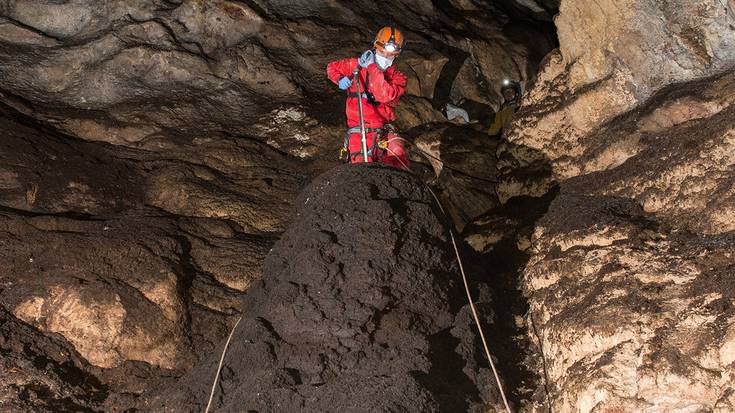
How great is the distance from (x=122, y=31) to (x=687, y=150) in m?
7.23

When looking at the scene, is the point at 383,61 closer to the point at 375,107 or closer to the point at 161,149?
the point at 375,107

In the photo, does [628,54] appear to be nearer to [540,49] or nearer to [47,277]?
[540,49]

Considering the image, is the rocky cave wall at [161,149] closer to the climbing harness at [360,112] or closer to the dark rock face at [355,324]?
the dark rock face at [355,324]

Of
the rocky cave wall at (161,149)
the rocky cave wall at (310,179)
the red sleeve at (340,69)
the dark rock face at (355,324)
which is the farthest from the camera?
the red sleeve at (340,69)

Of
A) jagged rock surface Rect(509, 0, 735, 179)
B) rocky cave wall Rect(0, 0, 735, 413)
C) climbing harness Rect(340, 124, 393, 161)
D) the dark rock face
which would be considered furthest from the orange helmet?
jagged rock surface Rect(509, 0, 735, 179)

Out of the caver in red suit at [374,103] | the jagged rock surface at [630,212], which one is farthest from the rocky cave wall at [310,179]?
the caver in red suit at [374,103]

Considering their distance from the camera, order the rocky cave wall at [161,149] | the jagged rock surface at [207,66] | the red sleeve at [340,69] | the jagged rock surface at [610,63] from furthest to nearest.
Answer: the jagged rock surface at [207,66] < the red sleeve at [340,69] < the jagged rock surface at [610,63] < the rocky cave wall at [161,149]

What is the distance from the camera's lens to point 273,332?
18.6 feet

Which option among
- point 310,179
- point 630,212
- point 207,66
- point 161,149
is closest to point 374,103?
point 310,179

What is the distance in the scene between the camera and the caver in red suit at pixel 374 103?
792 cm

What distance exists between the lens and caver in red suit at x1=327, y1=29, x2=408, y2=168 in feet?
26.0

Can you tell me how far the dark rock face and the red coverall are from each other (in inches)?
63.3

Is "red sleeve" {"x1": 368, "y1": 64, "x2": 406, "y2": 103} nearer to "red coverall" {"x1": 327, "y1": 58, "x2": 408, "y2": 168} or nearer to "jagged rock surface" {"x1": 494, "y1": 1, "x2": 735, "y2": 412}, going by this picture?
"red coverall" {"x1": 327, "y1": 58, "x2": 408, "y2": 168}

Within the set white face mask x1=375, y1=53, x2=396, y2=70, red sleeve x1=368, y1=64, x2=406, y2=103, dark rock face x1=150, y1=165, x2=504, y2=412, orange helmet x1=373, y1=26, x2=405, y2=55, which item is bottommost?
dark rock face x1=150, y1=165, x2=504, y2=412
